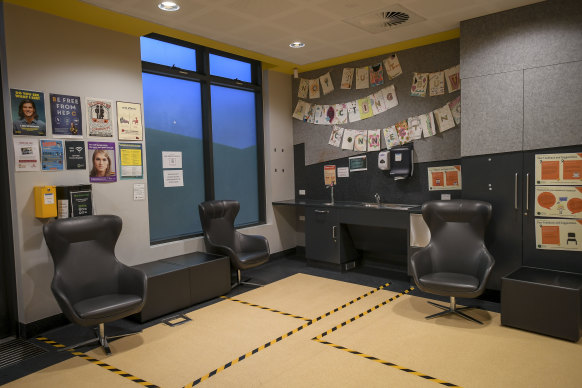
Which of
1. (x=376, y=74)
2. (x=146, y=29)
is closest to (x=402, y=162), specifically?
(x=376, y=74)

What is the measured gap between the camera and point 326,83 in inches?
228

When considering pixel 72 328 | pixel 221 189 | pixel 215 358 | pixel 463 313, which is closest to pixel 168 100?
pixel 221 189

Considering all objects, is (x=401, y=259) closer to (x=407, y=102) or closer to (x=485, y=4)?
(x=407, y=102)

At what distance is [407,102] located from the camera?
5.07 meters

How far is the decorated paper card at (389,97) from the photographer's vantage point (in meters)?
5.16

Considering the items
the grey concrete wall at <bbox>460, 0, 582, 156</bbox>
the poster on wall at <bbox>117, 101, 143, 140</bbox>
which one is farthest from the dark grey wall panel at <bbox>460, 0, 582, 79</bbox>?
the poster on wall at <bbox>117, 101, 143, 140</bbox>

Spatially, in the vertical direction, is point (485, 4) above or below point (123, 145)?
above

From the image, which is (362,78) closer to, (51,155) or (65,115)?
(65,115)

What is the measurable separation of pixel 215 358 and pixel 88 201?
192cm

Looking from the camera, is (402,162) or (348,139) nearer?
(402,162)

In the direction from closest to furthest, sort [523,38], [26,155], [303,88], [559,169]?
[26,155] → [559,169] → [523,38] → [303,88]

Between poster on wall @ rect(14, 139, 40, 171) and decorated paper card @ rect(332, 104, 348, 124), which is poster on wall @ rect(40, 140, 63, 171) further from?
decorated paper card @ rect(332, 104, 348, 124)

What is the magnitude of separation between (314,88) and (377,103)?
3.53 feet

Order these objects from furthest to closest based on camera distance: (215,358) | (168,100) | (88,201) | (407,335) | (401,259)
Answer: (401,259) → (168,100) → (88,201) → (407,335) → (215,358)
